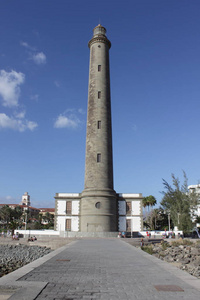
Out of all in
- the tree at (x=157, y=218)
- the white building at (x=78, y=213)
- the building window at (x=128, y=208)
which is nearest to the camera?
the white building at (x=78, y=213)

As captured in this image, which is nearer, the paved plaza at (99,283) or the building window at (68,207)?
the paved plaza at (99,283)

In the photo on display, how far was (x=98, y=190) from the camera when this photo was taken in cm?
3186

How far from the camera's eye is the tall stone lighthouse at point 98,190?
3167 cm

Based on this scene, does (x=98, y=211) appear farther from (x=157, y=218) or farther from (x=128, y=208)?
(x=157, y=218)

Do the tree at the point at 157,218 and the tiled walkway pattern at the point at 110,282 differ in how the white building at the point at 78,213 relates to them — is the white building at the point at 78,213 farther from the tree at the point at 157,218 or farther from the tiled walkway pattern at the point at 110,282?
the tree at the point at 157,218

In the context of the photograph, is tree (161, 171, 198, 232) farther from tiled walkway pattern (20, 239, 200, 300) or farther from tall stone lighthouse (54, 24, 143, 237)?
tiled walkway pattern (20, 239, 200, 300)

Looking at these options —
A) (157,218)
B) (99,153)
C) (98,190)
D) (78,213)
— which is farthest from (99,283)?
(157,218)

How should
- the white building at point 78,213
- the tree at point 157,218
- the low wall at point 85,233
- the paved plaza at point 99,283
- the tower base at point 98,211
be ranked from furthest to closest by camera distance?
the tree at point 157,218, the white building at point 78,213, the tower base at point 98,211, the low wall at point 85,233, the paved plaza at point 99,283

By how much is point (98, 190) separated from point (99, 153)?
15.6ft

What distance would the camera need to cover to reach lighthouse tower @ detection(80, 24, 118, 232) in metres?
31.7

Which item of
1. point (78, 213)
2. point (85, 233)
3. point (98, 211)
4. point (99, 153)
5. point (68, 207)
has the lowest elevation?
point (85, 233)

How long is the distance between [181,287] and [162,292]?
0.70m

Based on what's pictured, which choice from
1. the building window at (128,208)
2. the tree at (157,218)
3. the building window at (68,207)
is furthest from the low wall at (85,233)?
the tree at (157,218)

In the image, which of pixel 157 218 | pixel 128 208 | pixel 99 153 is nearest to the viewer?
pixel 99 153
